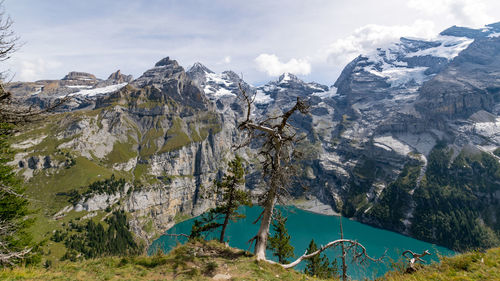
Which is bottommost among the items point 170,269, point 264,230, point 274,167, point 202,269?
point 170,269

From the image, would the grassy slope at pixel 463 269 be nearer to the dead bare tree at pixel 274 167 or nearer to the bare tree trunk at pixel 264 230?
the dead bare tree at pixel 274 167

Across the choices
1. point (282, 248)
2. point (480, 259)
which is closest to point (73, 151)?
point (282, 248)

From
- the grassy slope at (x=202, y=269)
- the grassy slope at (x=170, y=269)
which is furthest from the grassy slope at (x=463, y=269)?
the grassy slope at (x=170, y=269)

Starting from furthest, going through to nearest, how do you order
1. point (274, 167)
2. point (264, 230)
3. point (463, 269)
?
point (274, 167)
point (264, 230)
point (463, 269)

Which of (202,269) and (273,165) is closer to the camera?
(202,269)

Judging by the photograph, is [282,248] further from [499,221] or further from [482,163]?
[482,163]

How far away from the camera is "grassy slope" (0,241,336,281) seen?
32.1 ft

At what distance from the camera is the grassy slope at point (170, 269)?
9.79 meters

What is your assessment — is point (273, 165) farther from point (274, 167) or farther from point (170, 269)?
point (170, 269)

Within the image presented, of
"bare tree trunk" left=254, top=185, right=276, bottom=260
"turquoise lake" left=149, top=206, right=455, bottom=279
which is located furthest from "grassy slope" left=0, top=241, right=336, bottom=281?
"turquoise lake" left=149, top=206, right=455, bottom=279

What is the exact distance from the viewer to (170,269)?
1076 centimetres

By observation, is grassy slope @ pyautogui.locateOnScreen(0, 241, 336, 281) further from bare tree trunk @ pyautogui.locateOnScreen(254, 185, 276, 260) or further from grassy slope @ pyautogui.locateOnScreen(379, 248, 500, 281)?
grassy slope @ pyautogui.locateOnScreen(379, 248, 500, 281)

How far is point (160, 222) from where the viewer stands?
189 m

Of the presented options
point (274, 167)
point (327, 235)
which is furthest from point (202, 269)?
point (327, 235)
